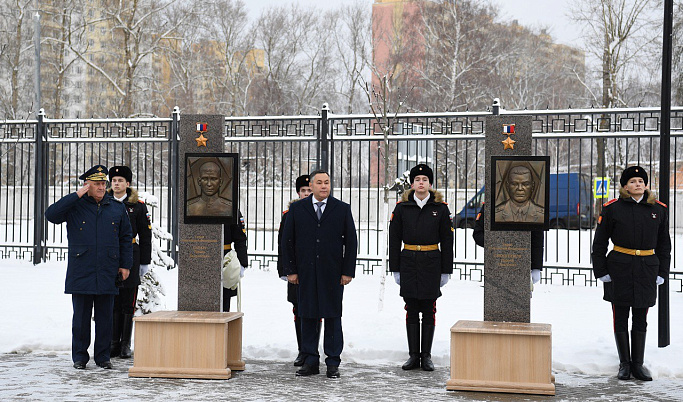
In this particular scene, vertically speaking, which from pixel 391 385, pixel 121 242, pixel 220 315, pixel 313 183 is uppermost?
pixel 313 183

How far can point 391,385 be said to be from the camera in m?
6.75

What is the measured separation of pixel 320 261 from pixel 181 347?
136 cm

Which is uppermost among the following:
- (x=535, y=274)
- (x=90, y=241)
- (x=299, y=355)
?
(x=90, y=241)

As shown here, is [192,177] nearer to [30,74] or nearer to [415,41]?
[415,41]

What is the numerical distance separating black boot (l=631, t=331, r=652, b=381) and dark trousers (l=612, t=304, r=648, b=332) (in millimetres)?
58

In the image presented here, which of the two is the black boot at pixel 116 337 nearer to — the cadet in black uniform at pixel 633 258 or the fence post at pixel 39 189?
the cadet in black uniform at pixel 633 258

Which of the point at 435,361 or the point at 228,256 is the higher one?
the point at 228,256

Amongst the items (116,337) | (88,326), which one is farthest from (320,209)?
(116,337)

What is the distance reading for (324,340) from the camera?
7.18 meters

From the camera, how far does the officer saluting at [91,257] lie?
7.23m

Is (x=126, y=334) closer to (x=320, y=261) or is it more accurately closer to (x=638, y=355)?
(x=320, y=261)

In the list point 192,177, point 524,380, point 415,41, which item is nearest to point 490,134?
point 524,380

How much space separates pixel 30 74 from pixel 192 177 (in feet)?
121

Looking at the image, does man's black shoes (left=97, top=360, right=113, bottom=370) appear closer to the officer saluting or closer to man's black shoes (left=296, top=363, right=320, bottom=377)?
the officer saluting
